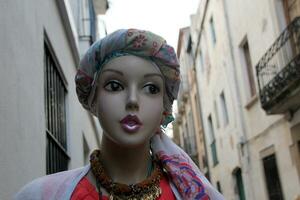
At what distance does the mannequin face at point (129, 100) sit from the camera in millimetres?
1799

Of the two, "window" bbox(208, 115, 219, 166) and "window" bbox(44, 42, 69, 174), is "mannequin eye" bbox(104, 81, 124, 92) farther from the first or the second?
"window" bbox(208, 115, 219, 166)

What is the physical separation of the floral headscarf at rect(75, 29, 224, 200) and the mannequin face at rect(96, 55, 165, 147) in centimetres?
4

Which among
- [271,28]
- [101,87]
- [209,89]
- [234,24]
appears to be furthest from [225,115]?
[101,87]

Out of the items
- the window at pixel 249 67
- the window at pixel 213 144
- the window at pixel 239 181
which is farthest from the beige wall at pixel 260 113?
the window at pixel 213 144

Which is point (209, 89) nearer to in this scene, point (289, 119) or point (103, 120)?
point (289, 119)

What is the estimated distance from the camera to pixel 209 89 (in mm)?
18469

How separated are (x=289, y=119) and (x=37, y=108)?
6922 millimetres

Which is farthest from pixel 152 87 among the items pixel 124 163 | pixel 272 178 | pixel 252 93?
pixel 252 93

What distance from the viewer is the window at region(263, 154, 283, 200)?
10305mm

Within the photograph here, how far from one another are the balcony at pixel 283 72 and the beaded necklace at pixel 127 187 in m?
6.44

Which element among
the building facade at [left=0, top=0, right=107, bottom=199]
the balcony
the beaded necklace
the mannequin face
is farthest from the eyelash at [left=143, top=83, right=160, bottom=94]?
the balcony

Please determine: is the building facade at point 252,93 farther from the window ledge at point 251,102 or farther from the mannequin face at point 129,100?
the mannequin face at point 129,100

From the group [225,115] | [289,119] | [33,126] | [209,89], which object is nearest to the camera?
[33,126]

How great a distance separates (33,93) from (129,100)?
176 cm
